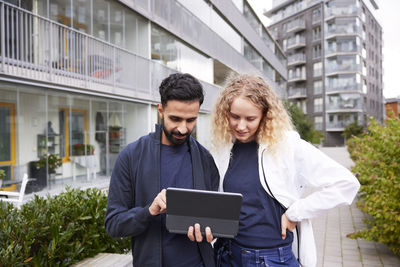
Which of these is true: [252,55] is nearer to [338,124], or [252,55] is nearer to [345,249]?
[345,249]

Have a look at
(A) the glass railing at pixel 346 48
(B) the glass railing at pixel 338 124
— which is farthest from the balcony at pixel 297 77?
(B) the glass railing at pixel 338 124

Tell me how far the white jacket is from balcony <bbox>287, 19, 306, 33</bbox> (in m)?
57.0

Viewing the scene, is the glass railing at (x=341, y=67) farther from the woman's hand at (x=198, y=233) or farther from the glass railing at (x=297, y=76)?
the woman's hand at (x=198, y=233)

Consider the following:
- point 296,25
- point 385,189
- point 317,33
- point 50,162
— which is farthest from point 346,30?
point 385,189

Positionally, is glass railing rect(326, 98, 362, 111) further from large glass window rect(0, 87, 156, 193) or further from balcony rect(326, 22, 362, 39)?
large glass window rect(0, 87, 156, 193)

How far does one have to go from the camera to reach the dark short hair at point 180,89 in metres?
1.81

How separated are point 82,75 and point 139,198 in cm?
832

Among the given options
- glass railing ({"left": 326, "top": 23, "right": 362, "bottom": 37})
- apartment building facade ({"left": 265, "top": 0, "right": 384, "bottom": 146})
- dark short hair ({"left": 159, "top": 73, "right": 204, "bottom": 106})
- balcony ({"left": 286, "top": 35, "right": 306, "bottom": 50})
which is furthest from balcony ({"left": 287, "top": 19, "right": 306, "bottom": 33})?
dark short hair ({"left": 159, "top": 73, "right": 204, "bottom": 106})

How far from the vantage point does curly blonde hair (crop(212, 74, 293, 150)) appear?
6.41 feet

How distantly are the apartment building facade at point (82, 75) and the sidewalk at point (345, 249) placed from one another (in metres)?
2.45

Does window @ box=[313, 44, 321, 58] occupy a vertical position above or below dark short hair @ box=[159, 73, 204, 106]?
above

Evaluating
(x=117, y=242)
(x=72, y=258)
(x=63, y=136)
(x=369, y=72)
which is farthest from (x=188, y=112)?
(x=369, y=72)

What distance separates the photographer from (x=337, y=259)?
15.0 feet

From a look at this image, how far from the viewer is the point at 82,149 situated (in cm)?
1010
